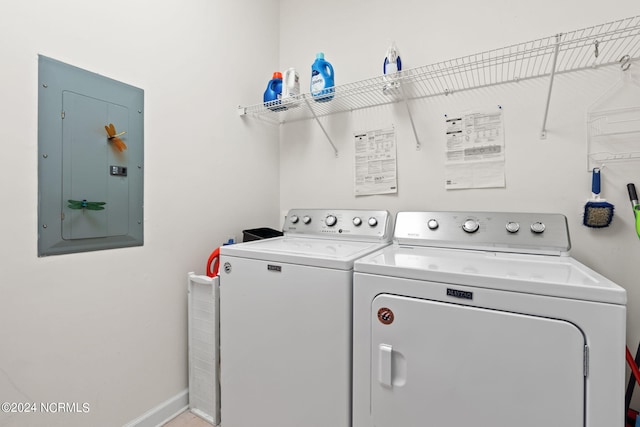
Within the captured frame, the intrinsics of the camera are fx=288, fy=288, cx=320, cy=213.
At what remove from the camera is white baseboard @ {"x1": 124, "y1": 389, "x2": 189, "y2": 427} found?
142 cm

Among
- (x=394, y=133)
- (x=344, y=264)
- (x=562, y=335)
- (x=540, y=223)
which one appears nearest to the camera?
(x=562, y=335)

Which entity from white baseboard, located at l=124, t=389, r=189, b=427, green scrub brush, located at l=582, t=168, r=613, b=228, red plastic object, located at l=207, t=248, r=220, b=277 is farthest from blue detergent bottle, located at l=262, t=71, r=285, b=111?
white baseboard, located at l=124, t=389, r=189, b=427

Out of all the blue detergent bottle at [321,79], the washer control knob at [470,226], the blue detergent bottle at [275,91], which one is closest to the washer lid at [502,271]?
the washer control knob at [470,226]

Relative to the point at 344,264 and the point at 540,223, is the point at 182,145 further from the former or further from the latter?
the point at 540,223

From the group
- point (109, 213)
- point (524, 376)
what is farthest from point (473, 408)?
point (109, 213)

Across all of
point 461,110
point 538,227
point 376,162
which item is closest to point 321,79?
point 376,162

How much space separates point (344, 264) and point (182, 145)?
114 cm

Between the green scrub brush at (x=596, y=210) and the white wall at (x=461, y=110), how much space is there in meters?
0.05

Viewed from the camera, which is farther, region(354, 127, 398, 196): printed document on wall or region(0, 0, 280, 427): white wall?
region(354, 127, 398, 196): printed document on wall

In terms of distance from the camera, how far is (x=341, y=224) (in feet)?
5.55

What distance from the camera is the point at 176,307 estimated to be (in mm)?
1590

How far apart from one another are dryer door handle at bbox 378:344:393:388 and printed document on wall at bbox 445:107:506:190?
3.35 feet

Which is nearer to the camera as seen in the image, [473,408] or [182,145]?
[473,408]

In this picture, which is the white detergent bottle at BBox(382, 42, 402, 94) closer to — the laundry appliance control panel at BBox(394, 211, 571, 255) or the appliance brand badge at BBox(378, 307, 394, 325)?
the laundry appliance control panel at BBox(394, 211, 571, 255)
